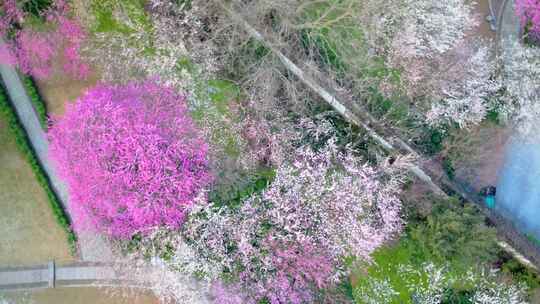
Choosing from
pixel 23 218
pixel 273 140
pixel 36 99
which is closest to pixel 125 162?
pixel 36 99

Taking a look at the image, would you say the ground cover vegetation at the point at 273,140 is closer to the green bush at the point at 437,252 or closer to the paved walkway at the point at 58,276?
the green bush at the point at 437,252

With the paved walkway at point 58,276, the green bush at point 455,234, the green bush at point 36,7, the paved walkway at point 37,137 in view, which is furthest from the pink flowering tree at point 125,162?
the green bush at point 455,234

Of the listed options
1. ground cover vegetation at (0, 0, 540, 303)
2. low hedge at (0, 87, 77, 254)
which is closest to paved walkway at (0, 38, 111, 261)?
low hedge at (0, 87, 77, 254)

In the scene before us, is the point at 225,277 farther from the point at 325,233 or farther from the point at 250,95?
the point at 250,95

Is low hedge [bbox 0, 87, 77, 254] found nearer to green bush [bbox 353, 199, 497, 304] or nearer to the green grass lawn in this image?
the green grass lawn

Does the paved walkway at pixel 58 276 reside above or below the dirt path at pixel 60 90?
below

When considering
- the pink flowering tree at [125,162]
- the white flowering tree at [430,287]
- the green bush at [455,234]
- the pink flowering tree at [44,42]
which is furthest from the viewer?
the white flowering tree at [430,287]

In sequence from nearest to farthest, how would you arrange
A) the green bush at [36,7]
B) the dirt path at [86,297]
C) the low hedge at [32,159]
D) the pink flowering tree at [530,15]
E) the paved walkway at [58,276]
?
the green bush at [36,7]
the low hedge at [32,159]
the paved walkway at [58,276]
the dirt path at [86,297]
the pink flowering tree at [530,15]
